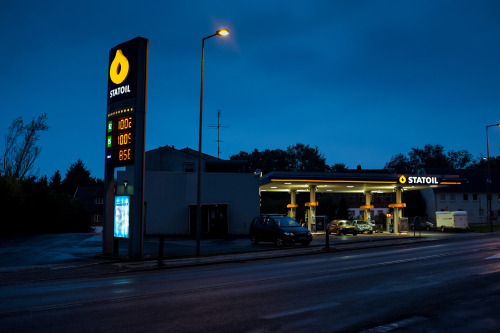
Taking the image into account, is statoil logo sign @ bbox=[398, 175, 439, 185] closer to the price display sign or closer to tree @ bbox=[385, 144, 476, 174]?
the price display sign

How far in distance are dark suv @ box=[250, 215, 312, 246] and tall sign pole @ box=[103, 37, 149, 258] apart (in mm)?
9754

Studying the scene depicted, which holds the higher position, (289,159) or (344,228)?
(289,159)

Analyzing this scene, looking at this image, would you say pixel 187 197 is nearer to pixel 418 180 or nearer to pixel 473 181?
pixel 418 180

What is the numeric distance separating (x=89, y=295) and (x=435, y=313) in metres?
6.98

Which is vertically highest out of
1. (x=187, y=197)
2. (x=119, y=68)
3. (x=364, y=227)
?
(x=119, y=68)

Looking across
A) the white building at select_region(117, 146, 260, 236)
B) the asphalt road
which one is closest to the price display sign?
the asphalt road

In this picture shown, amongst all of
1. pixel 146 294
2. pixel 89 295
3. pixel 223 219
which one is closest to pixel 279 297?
pixel 146 294

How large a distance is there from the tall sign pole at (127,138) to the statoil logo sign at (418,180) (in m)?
30.6

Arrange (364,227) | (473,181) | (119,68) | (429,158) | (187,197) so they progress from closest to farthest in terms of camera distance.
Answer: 1. (119,68)
2. (187,197)
3. (364,227)
4. (473,181)
5. (429,158)

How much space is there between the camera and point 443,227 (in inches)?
1966

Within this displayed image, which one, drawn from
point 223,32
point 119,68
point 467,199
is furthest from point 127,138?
point 467,199

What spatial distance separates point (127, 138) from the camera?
1942cm

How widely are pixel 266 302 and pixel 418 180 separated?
38.5 meters

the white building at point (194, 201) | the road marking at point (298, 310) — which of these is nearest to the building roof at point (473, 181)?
the white building at point (194, 201)
